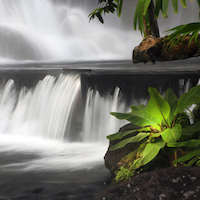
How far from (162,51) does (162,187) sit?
1235 mm

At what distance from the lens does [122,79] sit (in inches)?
170

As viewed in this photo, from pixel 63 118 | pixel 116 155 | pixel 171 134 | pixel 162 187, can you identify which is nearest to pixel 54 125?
pixel 63 118

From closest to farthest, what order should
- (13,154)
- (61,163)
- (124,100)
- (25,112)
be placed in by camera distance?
(61,163)
(13,154)
(124,100)
(25,112)

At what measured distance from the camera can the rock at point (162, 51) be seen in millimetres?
2125

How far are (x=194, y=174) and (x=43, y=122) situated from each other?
3.79 m

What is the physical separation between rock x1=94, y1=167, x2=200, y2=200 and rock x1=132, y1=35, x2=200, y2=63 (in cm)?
99

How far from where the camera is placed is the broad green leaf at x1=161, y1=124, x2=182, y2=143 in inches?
80.1

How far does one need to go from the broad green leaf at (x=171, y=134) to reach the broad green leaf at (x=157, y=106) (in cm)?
14

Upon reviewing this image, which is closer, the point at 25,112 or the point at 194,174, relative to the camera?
the point at 194,174

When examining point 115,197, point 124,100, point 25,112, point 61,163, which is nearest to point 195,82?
point 124,100

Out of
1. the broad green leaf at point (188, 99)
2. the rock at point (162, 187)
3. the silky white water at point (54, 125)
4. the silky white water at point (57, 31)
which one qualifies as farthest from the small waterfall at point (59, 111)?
the silky white water at point (57, 31)

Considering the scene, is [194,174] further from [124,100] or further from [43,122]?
[43,122]

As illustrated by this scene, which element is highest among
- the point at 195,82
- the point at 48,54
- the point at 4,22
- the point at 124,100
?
the point at 4,22

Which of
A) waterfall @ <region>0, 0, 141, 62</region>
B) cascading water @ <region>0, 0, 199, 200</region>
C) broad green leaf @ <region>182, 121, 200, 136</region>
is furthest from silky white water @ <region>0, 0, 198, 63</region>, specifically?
broad green leaf @ <region>182, 121, 200, 136</region>
